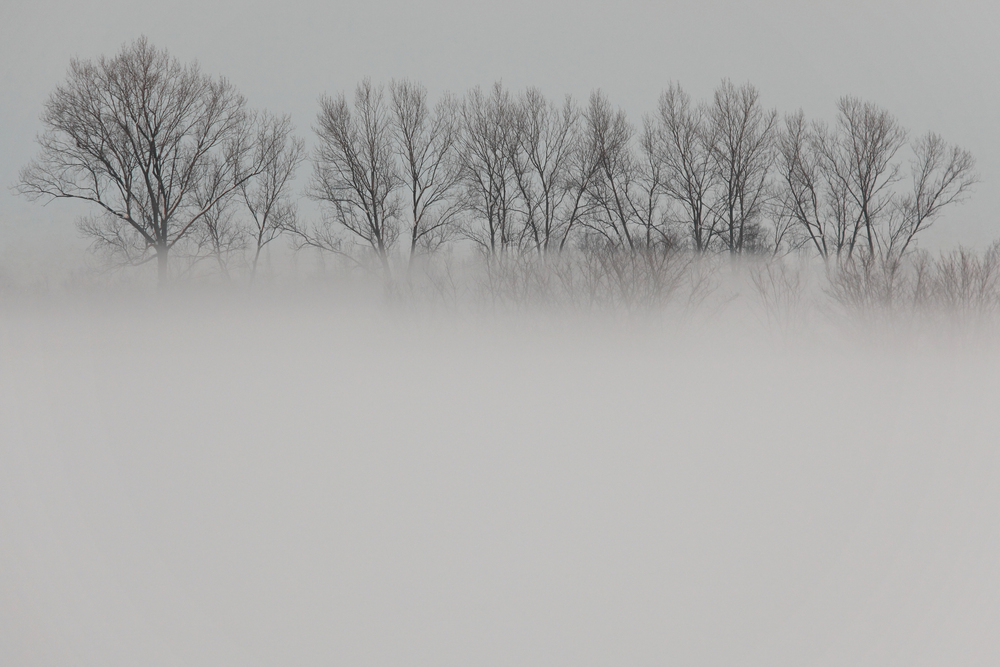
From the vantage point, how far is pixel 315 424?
588 inches

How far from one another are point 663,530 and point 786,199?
15845 mm

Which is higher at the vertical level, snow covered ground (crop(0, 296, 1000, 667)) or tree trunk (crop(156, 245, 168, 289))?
tree trunk (crop(156, 245, 168, 289))

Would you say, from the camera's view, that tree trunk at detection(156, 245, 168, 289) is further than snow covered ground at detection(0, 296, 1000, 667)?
Yes

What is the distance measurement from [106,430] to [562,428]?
9.36 metres

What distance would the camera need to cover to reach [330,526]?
10062mm

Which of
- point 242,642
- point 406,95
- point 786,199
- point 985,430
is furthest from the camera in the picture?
point 786,199

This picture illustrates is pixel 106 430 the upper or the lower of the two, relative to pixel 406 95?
lower

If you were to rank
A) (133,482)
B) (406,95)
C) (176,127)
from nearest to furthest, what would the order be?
(133,482) < (176,127) < (406,95)

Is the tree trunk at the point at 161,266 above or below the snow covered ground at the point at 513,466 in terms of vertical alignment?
above

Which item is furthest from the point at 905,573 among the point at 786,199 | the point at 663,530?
the point at 786,199

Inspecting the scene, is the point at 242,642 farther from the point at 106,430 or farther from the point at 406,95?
the point at 406,95

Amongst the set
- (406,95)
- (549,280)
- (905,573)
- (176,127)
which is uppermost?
(406,95)

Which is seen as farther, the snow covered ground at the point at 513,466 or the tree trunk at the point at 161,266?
the tree trunk at the point at 161,266

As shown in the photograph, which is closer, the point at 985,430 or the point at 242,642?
the point at 242,642
